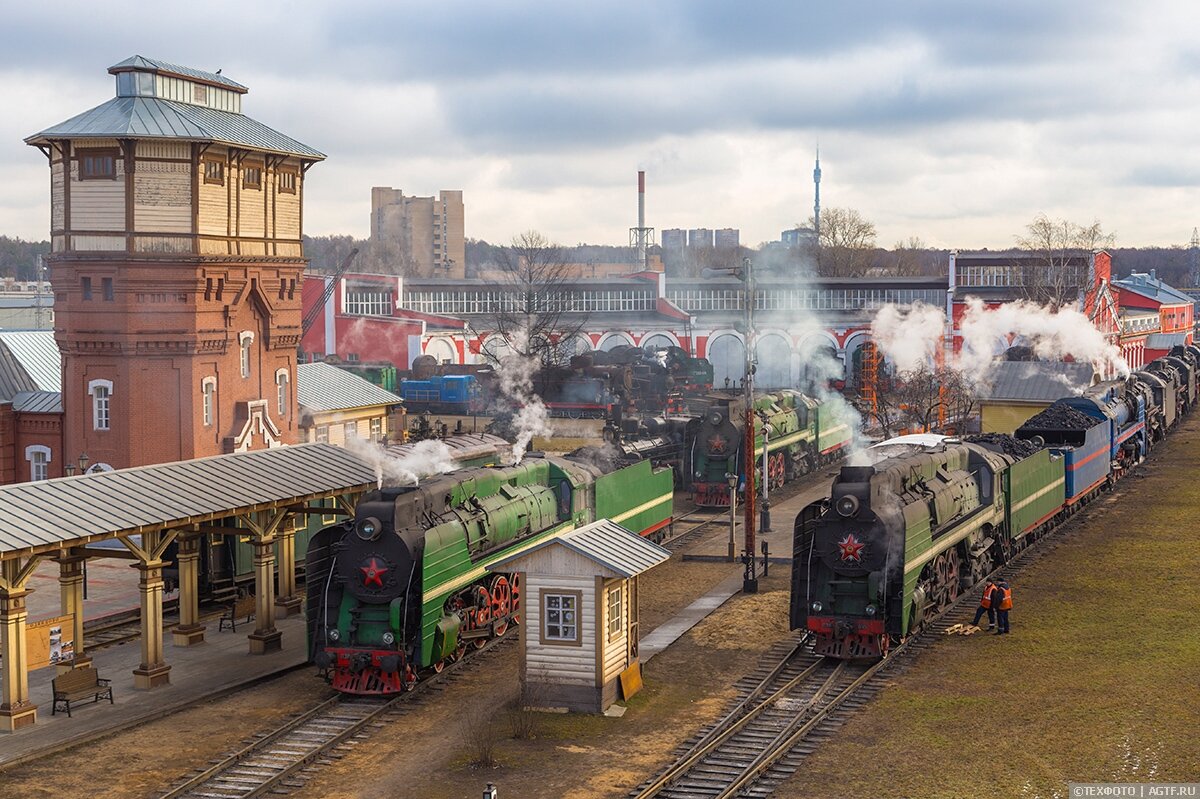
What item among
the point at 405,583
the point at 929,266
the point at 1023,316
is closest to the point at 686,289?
the point at 1023,316

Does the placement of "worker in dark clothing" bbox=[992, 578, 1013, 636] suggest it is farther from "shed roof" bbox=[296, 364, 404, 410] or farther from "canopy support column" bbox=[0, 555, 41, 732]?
"shed roof" bbox=[296, 364, 404, 410]

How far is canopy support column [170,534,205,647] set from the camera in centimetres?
2711

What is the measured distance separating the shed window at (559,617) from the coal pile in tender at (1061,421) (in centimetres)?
2646

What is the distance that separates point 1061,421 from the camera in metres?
44.3

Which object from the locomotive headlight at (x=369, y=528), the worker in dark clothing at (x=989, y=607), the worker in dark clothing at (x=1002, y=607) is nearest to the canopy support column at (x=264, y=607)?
the locomotive headlight at (x=369, y=528)

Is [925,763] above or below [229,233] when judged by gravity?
below

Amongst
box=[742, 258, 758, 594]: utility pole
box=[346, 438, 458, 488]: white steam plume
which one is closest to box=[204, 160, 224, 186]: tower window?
box=[346, 438, 458, 488]: white steam plume

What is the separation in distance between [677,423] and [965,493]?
20.1 metres

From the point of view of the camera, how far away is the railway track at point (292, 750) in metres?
19.2

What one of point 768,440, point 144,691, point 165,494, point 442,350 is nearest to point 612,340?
point 442,350

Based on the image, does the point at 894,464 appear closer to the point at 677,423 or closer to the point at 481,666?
the point at 481,666

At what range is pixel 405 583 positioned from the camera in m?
23.1

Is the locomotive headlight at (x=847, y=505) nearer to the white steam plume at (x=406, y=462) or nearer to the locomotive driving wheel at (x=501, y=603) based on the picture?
the locomotive driving wheel at (x=501, y=603)

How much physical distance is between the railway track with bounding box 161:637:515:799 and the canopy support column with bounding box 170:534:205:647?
556 centimetres
